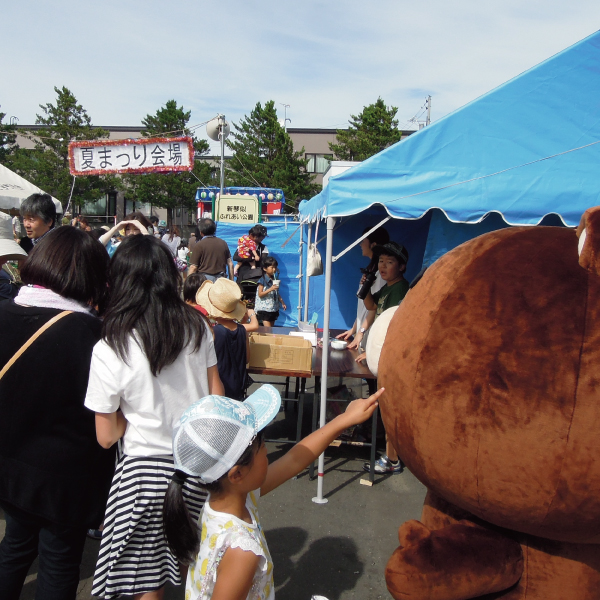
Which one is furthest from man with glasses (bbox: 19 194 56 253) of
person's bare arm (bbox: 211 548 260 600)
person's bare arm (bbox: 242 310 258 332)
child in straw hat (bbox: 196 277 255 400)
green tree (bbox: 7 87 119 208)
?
green tree (bbox: 7 87 119 208)

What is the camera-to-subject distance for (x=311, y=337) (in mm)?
4766

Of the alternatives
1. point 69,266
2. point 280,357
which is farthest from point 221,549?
point 280,357

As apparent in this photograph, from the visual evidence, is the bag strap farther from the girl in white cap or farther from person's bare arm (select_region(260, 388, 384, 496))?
person's bare arm (select_region(260, 388, 384, 496))

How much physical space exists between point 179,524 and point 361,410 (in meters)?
0.65

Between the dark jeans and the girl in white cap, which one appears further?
the dark jeans

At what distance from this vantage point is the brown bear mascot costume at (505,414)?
119cm

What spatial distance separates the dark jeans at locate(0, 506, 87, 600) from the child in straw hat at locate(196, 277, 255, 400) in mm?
1557

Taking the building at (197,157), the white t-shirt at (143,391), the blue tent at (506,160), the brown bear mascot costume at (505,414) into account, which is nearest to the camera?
the brown bear mascot costume at (505,414)

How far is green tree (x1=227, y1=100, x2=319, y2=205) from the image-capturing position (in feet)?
99.8

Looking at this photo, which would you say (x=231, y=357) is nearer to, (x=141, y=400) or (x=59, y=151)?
(x=141, y=400)

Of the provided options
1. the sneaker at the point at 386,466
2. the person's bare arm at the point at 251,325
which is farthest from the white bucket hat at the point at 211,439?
the sneaker at the point at 386,466

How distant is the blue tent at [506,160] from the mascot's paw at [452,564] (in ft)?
7.14

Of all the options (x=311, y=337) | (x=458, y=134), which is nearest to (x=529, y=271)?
(x=458, y=134)

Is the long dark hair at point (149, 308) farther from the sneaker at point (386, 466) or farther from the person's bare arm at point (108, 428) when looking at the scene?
the sneaker at point (386, 466)
